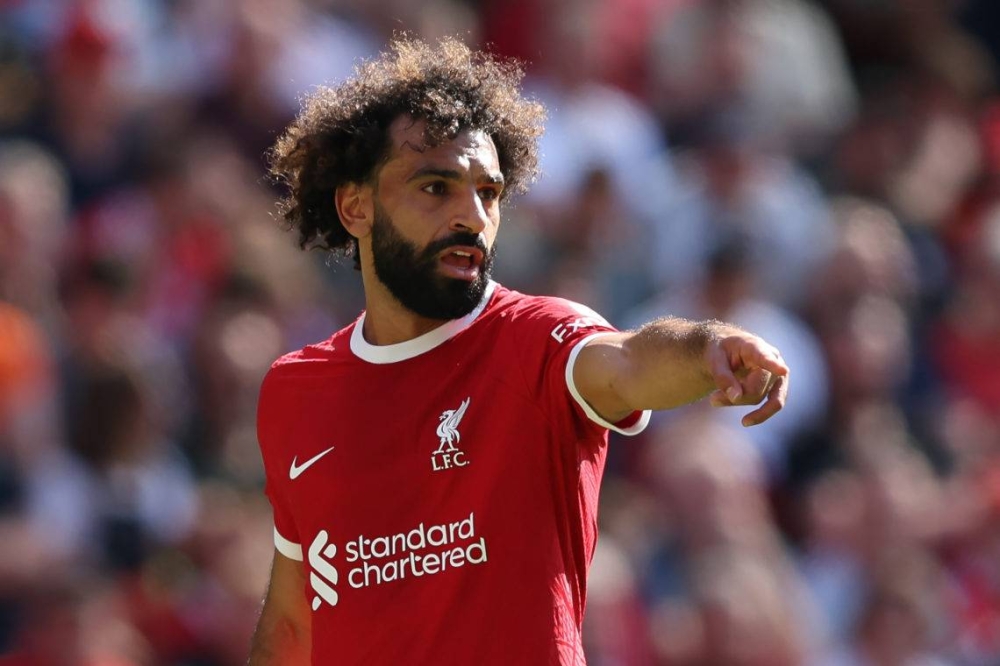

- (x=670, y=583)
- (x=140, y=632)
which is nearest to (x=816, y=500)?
(x=670, y=583)

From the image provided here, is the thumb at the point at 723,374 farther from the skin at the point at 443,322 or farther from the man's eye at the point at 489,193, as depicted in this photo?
the man's eye at the point at 489,193

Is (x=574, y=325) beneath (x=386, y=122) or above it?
beneath

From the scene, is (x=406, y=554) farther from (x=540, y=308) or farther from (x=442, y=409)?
(x=540, y=308)

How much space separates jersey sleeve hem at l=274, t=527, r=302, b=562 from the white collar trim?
568 millimetres

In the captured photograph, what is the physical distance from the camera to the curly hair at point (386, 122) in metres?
4.90

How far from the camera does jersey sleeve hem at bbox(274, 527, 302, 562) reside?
491 cm

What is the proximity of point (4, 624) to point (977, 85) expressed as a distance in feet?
24.0

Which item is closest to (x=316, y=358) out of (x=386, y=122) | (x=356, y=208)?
(x=356, y=208)

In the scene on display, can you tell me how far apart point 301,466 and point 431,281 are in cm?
62

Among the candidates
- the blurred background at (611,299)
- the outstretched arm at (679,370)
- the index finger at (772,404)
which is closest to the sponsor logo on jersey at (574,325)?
the outstretched arm at (679,370)

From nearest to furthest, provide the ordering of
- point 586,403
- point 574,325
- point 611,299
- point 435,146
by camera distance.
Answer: point 586,403
point 574,325
point 435,146
point 611,299

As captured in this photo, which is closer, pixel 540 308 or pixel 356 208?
pixel 540 308

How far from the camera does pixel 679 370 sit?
397cm

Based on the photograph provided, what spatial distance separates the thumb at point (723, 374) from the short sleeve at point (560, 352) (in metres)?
0.43
